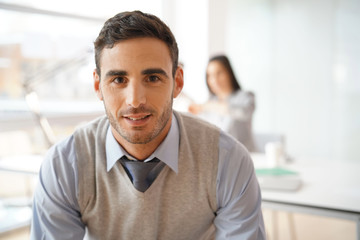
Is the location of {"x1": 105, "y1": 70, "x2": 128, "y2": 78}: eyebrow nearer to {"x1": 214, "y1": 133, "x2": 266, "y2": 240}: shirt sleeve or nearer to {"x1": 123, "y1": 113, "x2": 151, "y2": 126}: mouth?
{"x1": 123, "y1": 113, "x2": 151, "y2": 126}: mouth

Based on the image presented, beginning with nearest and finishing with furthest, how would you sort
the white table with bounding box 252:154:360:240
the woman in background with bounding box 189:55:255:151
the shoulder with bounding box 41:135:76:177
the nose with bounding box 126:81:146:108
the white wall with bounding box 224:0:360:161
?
the nose with bounding box 126:81:146:108 < the shoulder with bounding box 41:135:76:177 < the white table with bounding box 252:154:360:240 < the woman in background with bounding box 189:55:255:151 < the white wall with bounding box 224:0:360:161

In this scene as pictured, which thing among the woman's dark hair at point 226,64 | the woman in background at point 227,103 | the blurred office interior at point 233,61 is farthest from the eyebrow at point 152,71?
the woman's dark hair at point 226,64

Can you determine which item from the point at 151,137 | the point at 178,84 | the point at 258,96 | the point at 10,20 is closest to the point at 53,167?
the point at 151,137

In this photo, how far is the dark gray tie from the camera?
126 centimetres

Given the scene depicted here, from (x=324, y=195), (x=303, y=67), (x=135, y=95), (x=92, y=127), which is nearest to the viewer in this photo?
(x=135, y=95)

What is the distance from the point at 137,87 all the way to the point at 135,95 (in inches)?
0.9

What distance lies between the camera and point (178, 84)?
135 cm

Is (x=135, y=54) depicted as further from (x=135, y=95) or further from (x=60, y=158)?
(x=60, y=158)

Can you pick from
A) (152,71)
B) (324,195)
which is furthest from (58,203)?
(324,195)

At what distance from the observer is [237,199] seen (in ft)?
4.16

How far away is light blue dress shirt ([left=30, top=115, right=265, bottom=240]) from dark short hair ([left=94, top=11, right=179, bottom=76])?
0.94 feet

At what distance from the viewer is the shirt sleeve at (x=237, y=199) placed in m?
1.27

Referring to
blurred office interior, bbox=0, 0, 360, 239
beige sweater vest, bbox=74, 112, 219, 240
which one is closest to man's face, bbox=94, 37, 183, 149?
beige sweater vest, bbox=74, 112, 219, 240

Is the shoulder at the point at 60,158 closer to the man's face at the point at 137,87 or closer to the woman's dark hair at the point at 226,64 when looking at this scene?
the man's face at the point at 137,87
